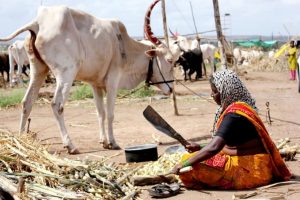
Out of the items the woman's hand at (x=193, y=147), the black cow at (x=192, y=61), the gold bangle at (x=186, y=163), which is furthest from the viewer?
the black cow at (x=192, y=61)

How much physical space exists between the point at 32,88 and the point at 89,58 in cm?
99

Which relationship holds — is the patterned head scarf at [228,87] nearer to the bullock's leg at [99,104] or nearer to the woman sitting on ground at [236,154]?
the woman sitting on ground at [236,154]

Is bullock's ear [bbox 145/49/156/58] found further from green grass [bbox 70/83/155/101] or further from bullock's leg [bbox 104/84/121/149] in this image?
green grass [bbox 70/83/155/101]

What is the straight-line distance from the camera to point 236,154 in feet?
16.8

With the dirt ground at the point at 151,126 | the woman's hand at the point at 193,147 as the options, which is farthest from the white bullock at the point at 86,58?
the woman's hand at the point at 193,147

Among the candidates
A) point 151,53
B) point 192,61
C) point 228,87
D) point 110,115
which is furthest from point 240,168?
point 192,61

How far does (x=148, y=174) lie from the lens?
5668 mm

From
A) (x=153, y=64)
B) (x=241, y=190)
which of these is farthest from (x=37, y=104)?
(x=241, y=190)

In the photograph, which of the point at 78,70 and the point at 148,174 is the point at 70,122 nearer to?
the point at 78,70

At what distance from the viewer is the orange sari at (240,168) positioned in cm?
505

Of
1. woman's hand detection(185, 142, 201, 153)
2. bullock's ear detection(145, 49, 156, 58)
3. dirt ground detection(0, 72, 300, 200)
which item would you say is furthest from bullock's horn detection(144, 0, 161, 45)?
woman's hand detection(185, 142, 201, 153)

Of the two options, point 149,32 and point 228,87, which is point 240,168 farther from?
point 149,32

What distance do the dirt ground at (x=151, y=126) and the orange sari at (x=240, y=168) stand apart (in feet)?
0.41

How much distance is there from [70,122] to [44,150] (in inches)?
228
